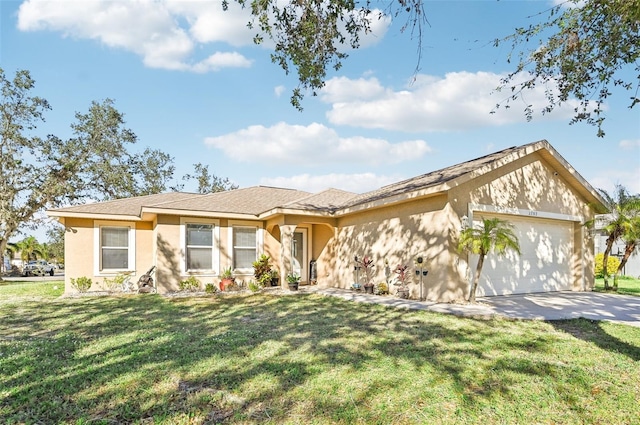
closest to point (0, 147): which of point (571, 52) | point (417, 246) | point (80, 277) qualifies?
point (80, 277)

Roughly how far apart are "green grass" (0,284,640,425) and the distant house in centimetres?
355

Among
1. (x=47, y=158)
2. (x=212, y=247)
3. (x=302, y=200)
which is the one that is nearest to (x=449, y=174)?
(x=302, y=200)

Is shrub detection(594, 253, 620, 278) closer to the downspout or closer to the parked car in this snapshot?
the downspout

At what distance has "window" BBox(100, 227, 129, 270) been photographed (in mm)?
13984

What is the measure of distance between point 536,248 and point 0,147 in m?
26.2

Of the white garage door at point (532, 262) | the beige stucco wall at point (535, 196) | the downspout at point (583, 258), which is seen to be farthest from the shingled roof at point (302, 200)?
the white garage door at point (532, 262)

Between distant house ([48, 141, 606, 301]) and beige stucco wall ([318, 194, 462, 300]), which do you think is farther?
distant house ([48, 141, 606, 301])

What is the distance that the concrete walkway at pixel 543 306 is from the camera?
8055 mm

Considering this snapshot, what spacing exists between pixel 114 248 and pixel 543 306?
48.2 feet

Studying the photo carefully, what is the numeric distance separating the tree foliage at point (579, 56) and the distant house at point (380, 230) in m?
3.12

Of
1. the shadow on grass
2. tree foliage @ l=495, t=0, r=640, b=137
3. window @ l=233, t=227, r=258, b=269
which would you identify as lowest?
the shadow on grass

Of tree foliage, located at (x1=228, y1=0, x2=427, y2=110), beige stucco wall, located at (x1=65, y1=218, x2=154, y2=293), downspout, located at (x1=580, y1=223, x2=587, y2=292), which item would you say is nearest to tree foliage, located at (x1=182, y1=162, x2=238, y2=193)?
beige stucco wall, located at (x1=65, y1=218, x2=154, y2=293)

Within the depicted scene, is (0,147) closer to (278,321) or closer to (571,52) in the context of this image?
(278,321)

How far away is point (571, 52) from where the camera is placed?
6434 millimetres
